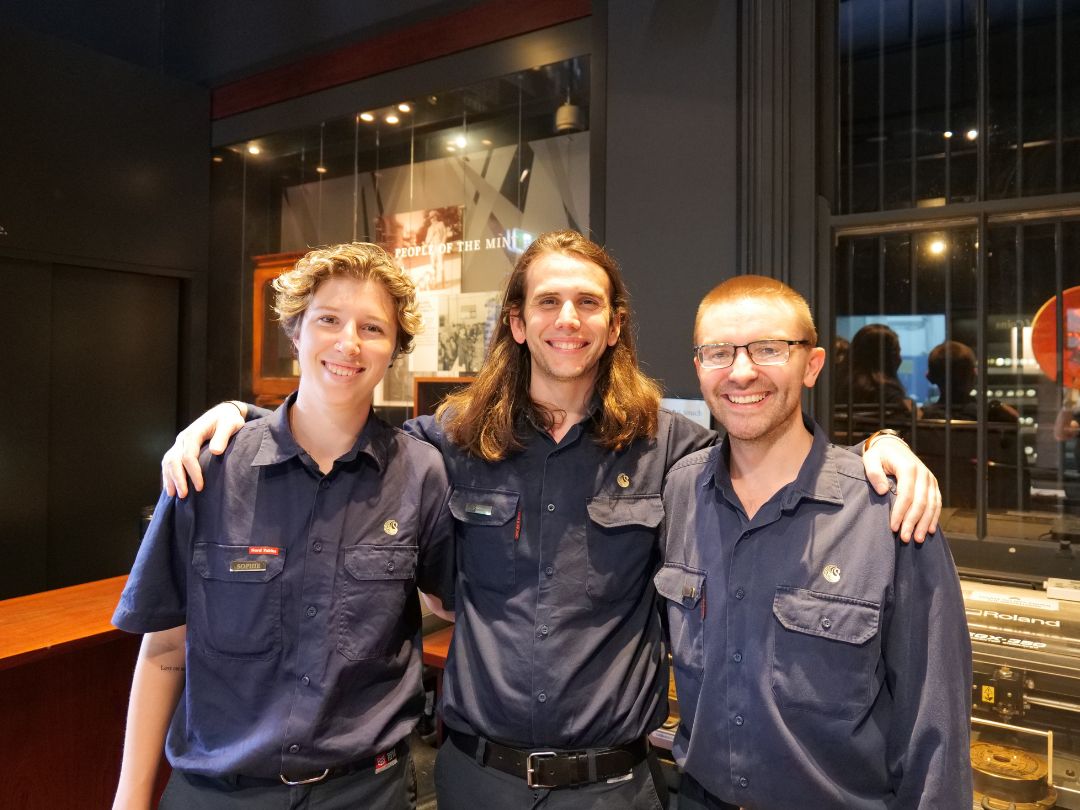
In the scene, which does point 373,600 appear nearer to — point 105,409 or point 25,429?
point 25,429

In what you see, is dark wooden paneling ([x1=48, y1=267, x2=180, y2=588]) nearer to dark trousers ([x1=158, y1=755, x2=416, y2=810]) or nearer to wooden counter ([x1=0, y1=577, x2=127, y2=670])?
wooden counter ([x1=0, y1=577, x2=127, y2=670])

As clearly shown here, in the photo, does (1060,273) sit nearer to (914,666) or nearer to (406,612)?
(914,666)

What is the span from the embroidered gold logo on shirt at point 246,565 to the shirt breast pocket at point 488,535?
410mm

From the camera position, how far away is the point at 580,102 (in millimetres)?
3852

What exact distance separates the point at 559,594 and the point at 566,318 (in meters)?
0.58

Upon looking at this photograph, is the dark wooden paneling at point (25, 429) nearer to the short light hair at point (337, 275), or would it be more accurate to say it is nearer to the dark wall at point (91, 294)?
the dark wall at point (91, 294)

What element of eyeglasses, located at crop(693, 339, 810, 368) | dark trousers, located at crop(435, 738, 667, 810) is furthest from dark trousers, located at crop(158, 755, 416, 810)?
eyeglasses, located at crop(693, 339, 810, 368)

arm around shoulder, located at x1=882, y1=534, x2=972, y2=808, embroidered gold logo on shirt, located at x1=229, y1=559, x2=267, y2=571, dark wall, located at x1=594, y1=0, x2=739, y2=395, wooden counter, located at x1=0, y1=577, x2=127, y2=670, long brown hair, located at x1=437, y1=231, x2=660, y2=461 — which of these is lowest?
wooden counter, located at x1=0, y1=577, x2=127, y2=670

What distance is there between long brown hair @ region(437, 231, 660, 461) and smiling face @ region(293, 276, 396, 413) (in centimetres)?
29

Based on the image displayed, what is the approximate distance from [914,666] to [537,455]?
830 millimetres

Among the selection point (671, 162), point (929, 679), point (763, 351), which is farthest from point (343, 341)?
point (671, 162)

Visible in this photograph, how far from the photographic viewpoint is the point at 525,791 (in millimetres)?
1474

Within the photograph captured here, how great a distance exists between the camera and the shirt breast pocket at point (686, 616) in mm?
1427

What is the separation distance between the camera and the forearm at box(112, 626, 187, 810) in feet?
4.87
